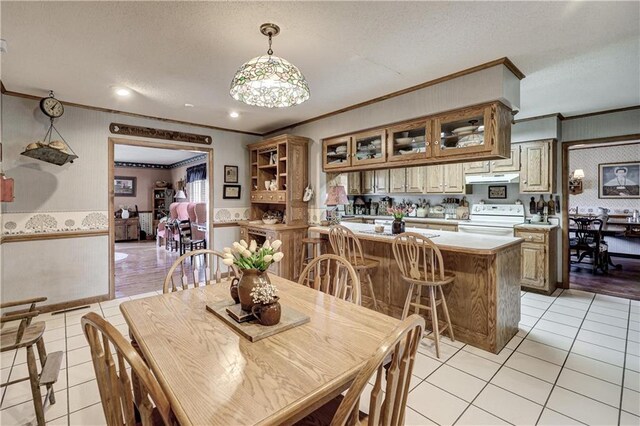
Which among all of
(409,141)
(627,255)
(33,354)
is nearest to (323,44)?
(409,141)

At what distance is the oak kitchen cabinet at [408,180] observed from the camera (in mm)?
5574

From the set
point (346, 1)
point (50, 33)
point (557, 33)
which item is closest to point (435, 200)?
point (557, 33)

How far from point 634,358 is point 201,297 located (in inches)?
136

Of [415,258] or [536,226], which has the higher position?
[536,226]

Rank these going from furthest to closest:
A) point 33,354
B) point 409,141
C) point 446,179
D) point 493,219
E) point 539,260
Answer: point 446,179 < point 493,219 < point 539,260 < point 409,141 < point 33,354

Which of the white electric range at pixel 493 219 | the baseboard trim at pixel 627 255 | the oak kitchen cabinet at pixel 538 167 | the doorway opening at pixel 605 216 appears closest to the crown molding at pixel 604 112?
the oak kitchen cabinet at pixel 538 167

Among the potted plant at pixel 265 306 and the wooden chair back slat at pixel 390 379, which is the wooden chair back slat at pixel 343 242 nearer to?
the potted plant at pixel 265 306

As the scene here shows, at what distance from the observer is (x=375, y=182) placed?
613cm

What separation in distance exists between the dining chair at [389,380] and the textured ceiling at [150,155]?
24.2ft

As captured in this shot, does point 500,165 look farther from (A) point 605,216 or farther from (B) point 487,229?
(A) point 605,216

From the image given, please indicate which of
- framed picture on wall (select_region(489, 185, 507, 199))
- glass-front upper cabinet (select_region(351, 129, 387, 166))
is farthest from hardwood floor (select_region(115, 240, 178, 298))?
framed picture on wall (select_region(489, 185, 507, 199))

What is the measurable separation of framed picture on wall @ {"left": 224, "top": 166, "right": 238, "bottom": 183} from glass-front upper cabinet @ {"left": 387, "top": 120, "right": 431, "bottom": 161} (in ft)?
8.99

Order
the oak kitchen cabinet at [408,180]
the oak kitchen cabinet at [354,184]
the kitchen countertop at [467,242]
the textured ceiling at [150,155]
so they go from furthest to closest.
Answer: the textured ceiling at [150,155], the oak kitchen cabinet at [354,184], the oak kitchen cabinet at [408,180], the kitchen countertop at [467,242]

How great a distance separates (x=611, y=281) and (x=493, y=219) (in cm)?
197
